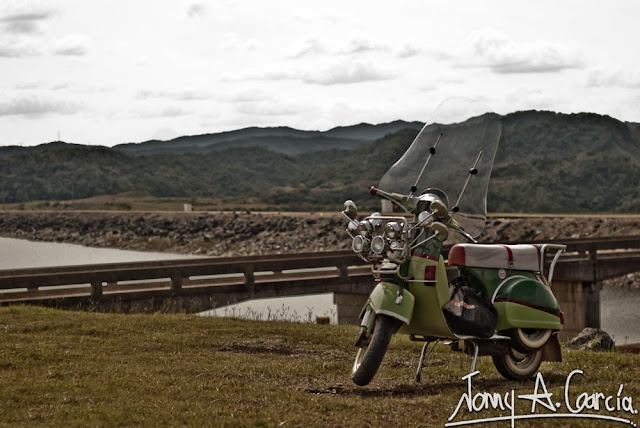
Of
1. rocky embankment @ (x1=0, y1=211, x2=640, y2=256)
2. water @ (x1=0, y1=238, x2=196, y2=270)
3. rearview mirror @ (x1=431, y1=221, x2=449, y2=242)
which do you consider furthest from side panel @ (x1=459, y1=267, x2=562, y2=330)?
water @ (x1=0, y1=238, x2=196, y2=270)

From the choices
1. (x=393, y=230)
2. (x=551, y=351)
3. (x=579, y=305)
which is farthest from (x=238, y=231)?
(x=393, y=230)

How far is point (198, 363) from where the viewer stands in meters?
9.92

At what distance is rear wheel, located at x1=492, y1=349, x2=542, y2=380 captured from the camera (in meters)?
9.07

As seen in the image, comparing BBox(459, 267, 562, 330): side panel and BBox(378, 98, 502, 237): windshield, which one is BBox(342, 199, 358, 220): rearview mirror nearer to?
BBox(378, 98, 502, 237): windshield

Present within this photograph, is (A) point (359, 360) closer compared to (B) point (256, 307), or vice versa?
(A) point (359, 360)

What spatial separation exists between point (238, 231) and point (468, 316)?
220 feet

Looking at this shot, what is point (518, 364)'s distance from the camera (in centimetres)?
921

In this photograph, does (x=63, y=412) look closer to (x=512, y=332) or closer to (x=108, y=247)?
(x=512, y=332)

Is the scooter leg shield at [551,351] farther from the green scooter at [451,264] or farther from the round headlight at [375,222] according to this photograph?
the round headlight at [375,222]

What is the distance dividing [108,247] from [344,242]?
1154 inches

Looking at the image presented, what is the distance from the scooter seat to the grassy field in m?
1.14

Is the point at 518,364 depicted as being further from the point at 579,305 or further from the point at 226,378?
the point at 579,305

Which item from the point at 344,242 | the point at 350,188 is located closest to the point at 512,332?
the point at 344,242

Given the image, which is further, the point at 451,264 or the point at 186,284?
the point at 186,284
